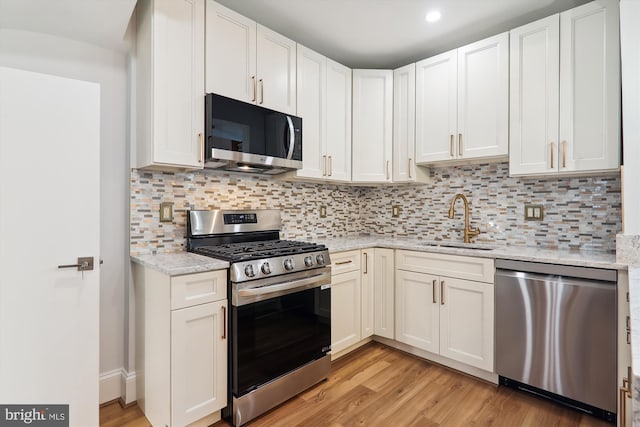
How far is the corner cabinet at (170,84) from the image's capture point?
1.85 metres

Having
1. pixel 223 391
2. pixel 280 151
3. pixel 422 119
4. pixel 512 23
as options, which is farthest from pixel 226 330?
pixel 512 23

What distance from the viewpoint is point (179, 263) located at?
1.79 meters

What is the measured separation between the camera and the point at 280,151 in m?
2.39

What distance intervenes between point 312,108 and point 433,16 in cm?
108

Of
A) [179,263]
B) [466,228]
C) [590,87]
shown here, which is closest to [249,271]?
[179,263]

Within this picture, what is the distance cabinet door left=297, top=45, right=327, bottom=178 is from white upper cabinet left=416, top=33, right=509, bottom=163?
83 cm

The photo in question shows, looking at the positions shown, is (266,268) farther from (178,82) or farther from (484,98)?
(484,98)

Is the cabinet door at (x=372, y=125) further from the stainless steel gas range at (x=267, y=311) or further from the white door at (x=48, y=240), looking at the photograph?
the white door at (x=48, y=240)

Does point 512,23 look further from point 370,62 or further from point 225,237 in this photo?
point 225,237

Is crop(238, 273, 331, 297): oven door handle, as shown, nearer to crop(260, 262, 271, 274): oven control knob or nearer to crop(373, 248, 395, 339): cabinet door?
crop(260, 262, 271, 274): oven control knob

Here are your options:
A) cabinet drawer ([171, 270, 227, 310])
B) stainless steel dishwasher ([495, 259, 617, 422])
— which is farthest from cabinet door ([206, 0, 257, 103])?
stainless steel dishwasher ([495, 259, 617, 422])

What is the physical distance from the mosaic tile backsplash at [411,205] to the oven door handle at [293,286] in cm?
74

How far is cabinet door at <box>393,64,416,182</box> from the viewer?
2900mm
